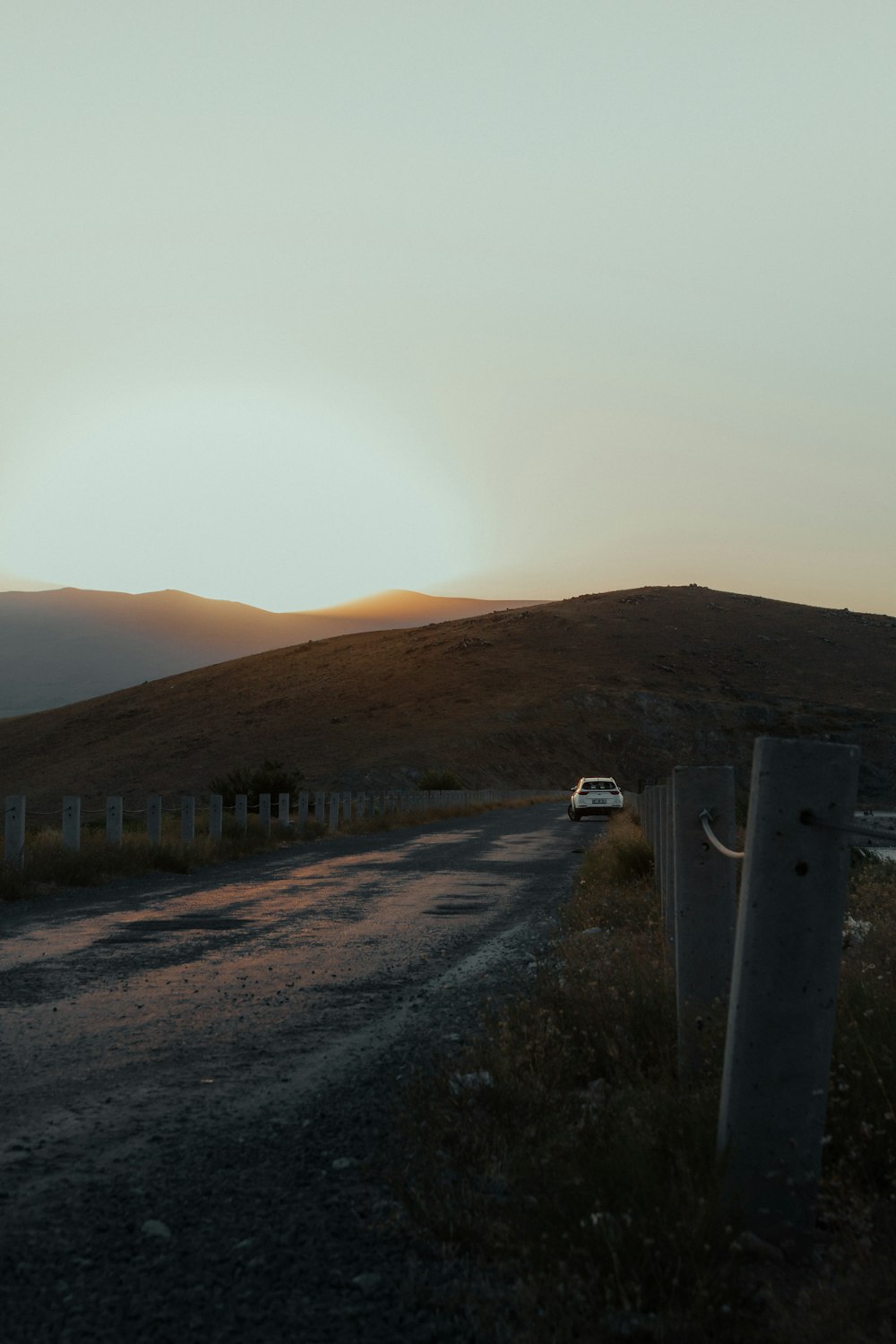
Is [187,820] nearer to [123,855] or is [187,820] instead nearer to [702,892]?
[123,855]

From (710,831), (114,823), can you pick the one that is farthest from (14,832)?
(710,831)

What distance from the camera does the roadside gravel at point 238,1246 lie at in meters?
3.65

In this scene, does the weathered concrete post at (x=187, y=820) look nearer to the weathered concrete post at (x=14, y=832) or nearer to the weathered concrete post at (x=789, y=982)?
the weathered concrete post at (x=14, y=832)

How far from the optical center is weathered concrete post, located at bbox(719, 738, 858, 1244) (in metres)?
4.09

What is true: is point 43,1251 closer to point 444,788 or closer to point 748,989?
point 748,989

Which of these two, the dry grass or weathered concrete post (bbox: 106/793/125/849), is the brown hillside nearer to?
the dry grass

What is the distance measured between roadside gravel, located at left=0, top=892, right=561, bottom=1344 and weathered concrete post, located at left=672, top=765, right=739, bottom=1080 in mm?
1519

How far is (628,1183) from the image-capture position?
13.4ft

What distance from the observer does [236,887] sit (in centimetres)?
1903

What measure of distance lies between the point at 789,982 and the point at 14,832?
1698 centimetres

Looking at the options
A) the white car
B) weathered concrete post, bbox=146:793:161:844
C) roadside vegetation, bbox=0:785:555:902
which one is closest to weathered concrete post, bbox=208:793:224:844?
roadside vegetation, bbox=0:785:555:902

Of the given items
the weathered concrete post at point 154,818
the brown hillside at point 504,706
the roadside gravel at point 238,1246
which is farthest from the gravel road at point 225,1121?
the brown hillside at point 504,706

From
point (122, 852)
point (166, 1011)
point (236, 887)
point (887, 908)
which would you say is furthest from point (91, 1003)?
point (122, 852)

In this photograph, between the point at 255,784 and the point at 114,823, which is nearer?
the point at 114,823
